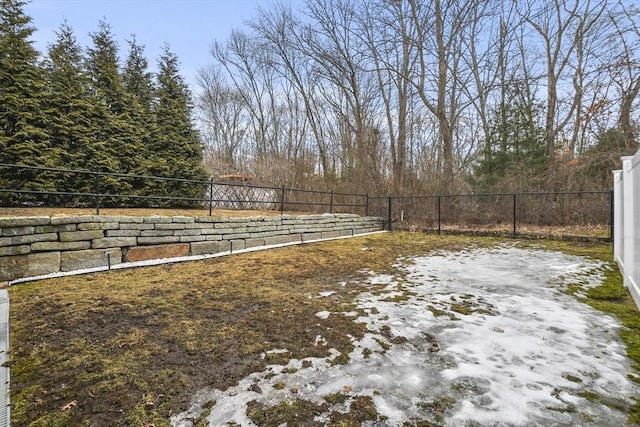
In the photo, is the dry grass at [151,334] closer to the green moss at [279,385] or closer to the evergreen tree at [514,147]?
the green moss at [279,385]

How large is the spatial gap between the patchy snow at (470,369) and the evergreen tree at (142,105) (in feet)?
25.5

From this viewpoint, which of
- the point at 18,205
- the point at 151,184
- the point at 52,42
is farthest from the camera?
the point at 151,184

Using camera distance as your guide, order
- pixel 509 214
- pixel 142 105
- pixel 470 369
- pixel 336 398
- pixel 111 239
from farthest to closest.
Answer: pixel 509 214 → pixel 142 105 → pixel 111 239 → pixel 470 369 → pixel 336 398

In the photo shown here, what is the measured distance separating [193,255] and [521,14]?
13.1 meters

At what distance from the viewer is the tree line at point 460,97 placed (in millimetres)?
8672

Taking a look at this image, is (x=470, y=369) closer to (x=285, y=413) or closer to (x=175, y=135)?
(x=285, y=413)

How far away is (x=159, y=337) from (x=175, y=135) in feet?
28.5

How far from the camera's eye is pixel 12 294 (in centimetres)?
295

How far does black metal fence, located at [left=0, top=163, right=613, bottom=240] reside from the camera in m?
6.71

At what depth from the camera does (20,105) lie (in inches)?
238

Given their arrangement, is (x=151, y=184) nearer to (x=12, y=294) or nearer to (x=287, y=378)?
(x=12, y=294)

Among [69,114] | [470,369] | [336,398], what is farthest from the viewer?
[69,114]

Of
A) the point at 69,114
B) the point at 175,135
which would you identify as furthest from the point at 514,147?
the point at 69,114

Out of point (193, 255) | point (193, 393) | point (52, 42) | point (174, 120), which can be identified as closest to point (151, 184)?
point (174, 120)
